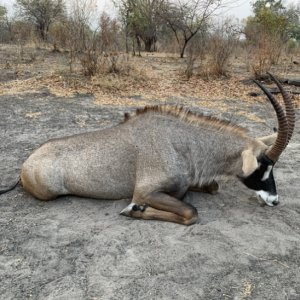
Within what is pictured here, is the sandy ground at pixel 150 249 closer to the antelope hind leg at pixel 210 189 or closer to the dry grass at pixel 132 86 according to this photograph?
the antelope hind leg at pixel 210 189

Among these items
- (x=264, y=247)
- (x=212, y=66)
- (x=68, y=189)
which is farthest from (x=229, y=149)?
(x=212, y=66)

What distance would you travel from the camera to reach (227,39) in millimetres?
17062

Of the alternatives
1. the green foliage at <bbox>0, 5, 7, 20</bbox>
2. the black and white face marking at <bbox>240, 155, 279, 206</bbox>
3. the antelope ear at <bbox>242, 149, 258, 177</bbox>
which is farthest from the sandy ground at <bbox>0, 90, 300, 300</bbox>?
the green foliage at <bbox>0, 5, 7, 20</bbox>

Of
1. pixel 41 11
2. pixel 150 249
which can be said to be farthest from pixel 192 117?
pixel 41 11

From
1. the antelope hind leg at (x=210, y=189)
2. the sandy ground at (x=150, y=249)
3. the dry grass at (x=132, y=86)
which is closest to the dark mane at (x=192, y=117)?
the antelope hind leg at (x=210, y=189)

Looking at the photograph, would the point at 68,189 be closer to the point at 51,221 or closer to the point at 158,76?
the point at 51,221

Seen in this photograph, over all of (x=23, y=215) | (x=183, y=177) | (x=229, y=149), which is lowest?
(x=23, y=215)

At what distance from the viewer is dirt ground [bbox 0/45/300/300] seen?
362 centimetres

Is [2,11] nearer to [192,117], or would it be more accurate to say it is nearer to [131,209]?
[192,117]

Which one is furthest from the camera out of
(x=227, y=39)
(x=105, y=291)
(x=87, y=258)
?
(x=227, y=39)

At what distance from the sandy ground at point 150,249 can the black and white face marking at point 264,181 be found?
0.22 m

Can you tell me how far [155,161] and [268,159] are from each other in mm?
1321

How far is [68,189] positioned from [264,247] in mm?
2538

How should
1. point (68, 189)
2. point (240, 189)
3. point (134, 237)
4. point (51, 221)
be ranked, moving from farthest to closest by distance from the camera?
point (240, 189) < point (68, 189) < point (51, 221) < point (134, 237)
